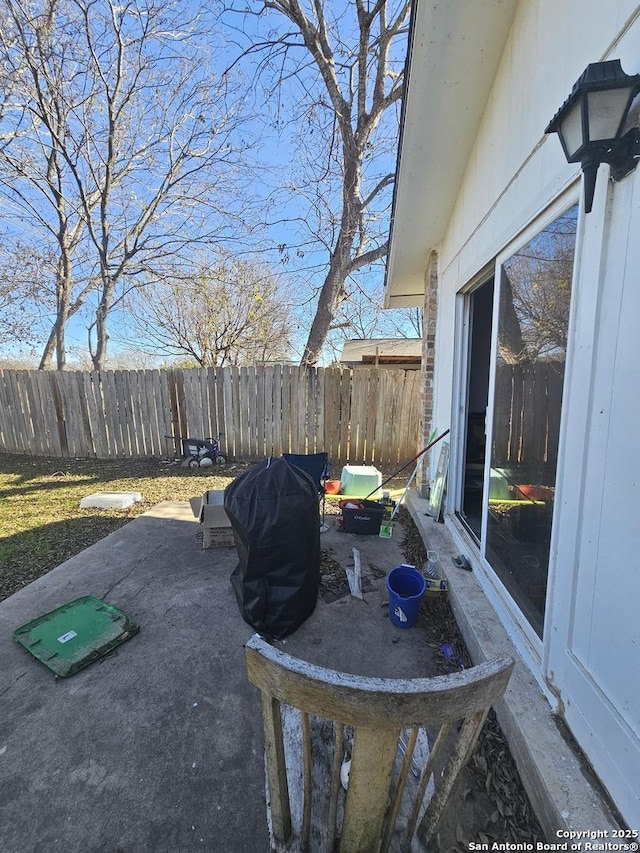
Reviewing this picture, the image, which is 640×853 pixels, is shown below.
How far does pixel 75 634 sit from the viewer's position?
7.05ft

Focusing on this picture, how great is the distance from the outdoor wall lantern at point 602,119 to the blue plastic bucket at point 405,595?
213cm

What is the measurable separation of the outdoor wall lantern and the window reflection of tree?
31 cm

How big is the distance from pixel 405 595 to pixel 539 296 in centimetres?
196

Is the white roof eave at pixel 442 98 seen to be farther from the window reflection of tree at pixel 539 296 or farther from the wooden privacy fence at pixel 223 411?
the wooden privacy fence at pixel 223 411

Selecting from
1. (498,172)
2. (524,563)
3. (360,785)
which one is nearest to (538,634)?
(524,563)

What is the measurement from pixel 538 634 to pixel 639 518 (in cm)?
101

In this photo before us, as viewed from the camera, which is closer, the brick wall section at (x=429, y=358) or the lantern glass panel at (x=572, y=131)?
the lantern glass panel at (x=572, y=131)

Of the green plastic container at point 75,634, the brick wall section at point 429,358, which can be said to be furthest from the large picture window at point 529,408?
the green plastic container at point 75,634

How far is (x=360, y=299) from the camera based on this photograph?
38.7ft

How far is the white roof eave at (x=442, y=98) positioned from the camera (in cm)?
192

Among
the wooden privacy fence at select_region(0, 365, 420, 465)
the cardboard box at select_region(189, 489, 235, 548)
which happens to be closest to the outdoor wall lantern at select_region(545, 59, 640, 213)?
the cardboard box at select_region(189, 489, 235, 548)

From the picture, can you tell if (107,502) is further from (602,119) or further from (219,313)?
(219,313)

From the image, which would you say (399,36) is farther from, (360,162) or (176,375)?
(176,375)

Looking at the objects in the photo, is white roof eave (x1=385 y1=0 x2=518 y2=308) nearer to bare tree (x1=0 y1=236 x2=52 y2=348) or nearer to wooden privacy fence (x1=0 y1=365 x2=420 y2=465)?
wooden privacy fence (x1=0 y1=365 x2=420 y2=465)
